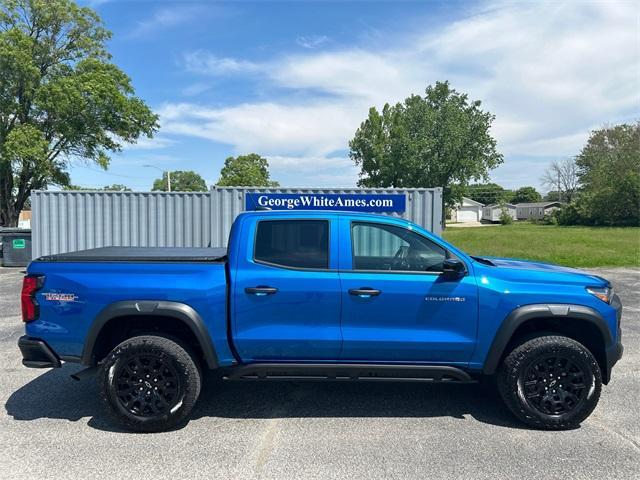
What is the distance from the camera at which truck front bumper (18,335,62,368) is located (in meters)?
3.64

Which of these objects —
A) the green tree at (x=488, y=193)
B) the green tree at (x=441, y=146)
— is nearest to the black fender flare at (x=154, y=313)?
the green tree at (x=441, y=146)

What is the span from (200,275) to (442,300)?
200cm

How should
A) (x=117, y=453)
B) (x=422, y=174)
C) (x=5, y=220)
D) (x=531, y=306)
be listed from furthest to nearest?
(x=422, y=174) → (x=5, y=220) → (x=531, y=306) → (x=117, y=453)

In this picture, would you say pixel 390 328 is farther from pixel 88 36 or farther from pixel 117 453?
pixel 88 36

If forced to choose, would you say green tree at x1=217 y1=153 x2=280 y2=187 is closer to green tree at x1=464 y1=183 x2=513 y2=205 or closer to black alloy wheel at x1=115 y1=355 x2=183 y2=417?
black alloy wheel at x1=115 y1=355 x2=183 y2=417

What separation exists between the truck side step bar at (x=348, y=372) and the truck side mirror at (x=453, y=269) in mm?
759

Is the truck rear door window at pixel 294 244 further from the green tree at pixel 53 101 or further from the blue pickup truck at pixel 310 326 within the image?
the green tree at pixel 53 101

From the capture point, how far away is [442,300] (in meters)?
3.66

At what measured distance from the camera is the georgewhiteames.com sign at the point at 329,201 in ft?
36.4

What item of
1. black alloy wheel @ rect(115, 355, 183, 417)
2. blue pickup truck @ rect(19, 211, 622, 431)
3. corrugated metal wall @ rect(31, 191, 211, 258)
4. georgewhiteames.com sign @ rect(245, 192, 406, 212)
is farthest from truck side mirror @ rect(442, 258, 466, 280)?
corrugated metal wall @ rect(31, 191, 211, 258)

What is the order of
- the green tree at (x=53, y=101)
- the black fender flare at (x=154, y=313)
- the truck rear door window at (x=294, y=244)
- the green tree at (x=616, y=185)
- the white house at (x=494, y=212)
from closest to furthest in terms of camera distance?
1. the black fender flare at (x=154, y=313)
2. the truck rear door window at (x=294, y=244)
3. the green tree at (x=53, y=101)
4. the green tree at (x=616, y=185)
5. the white house at (x=494, y=212)

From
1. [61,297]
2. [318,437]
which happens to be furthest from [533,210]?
[61,297]

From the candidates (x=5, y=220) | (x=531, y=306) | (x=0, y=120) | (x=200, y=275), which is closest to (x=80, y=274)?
(x=200, y=275)

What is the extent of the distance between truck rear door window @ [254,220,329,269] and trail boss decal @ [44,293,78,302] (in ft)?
4.93
